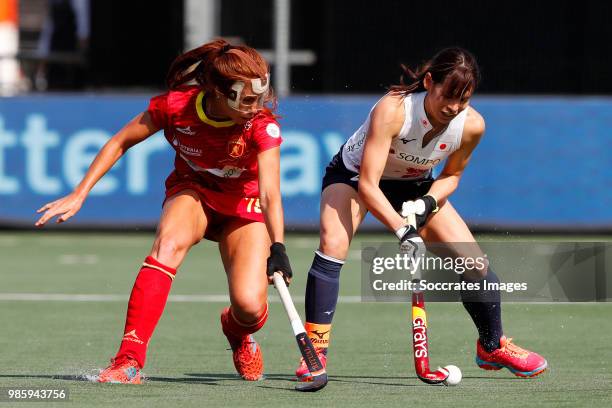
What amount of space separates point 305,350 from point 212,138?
1.09 meters

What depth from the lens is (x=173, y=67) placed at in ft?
23.4

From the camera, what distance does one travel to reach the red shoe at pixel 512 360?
7.14m

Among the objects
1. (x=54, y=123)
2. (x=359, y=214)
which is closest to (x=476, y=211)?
(x=54, y=123)

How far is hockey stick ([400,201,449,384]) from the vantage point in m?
6.73

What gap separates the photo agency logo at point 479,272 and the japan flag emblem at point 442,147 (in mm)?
479

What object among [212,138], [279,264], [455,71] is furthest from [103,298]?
[455,71]

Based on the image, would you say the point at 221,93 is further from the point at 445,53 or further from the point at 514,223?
the point at 514,223

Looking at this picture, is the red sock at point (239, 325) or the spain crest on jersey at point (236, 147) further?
the red sock at point (239, 325)

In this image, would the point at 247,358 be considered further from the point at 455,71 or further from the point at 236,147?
the point at 455,71

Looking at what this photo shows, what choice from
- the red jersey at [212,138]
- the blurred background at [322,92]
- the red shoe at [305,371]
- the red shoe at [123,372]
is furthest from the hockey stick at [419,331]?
the blurred background at [322,92]

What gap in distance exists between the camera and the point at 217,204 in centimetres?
716

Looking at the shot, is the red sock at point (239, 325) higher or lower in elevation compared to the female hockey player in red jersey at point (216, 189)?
lower

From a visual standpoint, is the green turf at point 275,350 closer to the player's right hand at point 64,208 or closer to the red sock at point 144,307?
the red sock at point 144,307

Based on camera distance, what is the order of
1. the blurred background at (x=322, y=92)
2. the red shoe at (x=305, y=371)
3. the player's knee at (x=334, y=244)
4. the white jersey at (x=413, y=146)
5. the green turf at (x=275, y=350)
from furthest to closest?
the blurred background at (x=322, y=92) < the player's knee at (x=334, y=244) < the white jersey at (x=413, y=146) < the red shoe at (x=305, y=371) < the green turf at (x=275, y=350)
